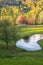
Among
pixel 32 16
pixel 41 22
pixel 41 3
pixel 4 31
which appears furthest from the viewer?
pixel 41 3

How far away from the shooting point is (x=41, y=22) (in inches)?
4803

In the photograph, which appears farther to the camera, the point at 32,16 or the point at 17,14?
the point at 17,14

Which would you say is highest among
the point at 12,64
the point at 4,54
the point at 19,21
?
the point at 12,64

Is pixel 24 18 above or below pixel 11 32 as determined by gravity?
below

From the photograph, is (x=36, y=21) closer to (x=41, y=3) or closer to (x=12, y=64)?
(x=41, y=3)

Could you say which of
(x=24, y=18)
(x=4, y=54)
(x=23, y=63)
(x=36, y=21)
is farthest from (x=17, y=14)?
(x=23, y=63)

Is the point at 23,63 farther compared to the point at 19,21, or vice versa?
the point at 19,21

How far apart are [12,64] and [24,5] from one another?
15330cm

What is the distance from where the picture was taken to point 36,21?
125 metres

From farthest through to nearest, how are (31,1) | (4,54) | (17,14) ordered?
1. (31,1)
2. (17,14)
3. (4,54)

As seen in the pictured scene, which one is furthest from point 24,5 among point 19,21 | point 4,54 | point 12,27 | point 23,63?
point 23,63

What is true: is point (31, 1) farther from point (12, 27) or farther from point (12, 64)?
point (12, 64)

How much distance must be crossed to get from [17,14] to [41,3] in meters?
24.0

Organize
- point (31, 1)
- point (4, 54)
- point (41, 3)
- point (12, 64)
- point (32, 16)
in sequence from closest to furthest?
point (12, 64) < point (4, 54) < point (32, 16) < point (41, 3) < point (31, 1)
